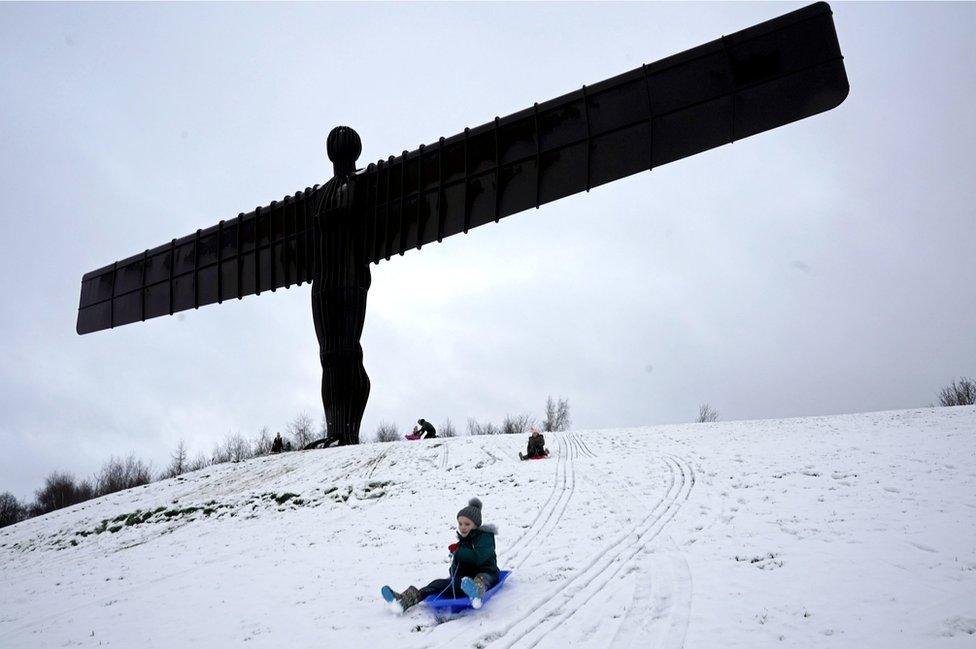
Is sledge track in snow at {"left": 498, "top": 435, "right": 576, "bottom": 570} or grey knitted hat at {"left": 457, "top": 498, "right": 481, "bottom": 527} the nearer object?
grey knitted hat at {"left": 457, "top": 498, "right": 481, "bottom": 527}

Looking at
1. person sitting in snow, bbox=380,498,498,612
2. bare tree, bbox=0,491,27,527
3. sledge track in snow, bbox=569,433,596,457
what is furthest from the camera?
bare tree, bbox=0,491,27,527

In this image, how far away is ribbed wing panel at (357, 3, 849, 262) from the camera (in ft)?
42.1

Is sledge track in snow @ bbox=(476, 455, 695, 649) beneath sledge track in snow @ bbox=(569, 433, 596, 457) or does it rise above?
beneath

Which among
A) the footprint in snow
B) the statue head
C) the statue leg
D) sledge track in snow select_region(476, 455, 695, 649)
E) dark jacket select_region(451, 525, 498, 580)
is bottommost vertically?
sledge track in snow select_region(476, 455, 695, 649)

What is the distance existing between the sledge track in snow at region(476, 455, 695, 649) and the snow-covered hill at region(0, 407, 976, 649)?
0.09ft

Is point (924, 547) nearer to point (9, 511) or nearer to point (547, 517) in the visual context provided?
point (547, 517)

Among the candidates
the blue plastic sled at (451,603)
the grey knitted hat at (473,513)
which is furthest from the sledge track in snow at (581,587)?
the grey knitted hat at (473,513)

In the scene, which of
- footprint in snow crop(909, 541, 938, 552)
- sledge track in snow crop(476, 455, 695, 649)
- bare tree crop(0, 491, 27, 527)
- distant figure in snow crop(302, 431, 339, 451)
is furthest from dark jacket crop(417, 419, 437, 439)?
bare tree crop(0, 491, 27, 527)

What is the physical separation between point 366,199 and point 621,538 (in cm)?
1310

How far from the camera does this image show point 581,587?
19.1 ft

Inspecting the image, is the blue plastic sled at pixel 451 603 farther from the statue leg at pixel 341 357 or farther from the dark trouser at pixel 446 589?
the statue leg at pixel 341 357

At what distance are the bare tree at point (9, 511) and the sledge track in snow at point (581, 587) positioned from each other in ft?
203

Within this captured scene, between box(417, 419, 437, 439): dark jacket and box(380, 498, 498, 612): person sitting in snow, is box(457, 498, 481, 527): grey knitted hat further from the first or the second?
box(417, 419, 437, 439): dark jacket

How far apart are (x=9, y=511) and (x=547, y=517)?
73.1m
